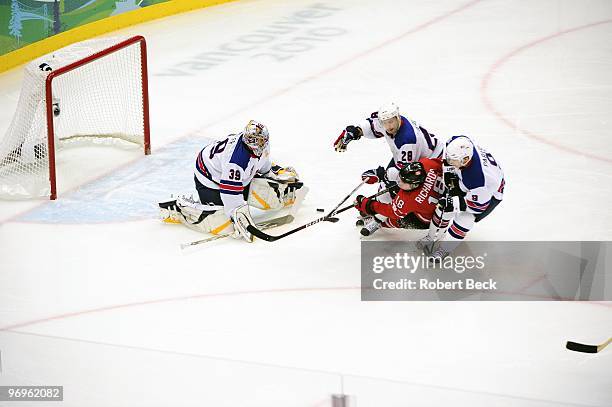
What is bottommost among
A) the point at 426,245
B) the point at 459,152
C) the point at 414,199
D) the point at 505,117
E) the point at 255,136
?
the point at 426,245

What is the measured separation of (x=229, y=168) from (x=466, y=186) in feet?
4.09

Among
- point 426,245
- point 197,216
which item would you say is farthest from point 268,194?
point 426,245

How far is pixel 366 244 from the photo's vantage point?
20.0 ft

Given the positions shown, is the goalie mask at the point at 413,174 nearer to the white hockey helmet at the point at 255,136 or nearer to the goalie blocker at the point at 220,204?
the white hockey helmet at the point at 255,136

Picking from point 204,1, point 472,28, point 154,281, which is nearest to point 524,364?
point 154,281

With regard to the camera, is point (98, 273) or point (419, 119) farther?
point (419, 119)

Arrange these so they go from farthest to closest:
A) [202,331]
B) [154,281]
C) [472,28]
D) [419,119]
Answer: [472,28] < [419,119] < [154,281] < [202,331]

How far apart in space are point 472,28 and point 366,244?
437 centimetres

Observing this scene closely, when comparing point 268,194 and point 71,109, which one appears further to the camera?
point 71,109

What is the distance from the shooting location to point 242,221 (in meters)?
6.09

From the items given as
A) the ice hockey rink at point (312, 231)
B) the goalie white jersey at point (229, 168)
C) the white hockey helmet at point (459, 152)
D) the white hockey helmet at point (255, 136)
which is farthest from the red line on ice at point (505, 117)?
the white hockey helmet at point (255, 136)

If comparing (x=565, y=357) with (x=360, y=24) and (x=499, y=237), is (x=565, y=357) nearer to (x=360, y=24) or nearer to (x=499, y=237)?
(x=499, y=237)

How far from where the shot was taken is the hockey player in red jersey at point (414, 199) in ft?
18.7

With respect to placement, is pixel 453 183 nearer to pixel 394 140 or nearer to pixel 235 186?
pixel 394 140
